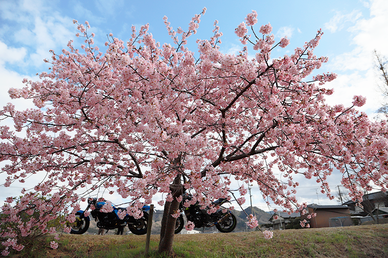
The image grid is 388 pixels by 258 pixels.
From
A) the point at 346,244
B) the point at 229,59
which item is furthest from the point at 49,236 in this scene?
the point at 346,244

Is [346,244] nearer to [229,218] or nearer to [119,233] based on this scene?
[229,218]

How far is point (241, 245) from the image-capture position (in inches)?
290

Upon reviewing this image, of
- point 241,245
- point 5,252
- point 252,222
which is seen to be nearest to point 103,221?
point 5,252

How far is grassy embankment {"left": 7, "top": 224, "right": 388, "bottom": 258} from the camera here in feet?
22.0

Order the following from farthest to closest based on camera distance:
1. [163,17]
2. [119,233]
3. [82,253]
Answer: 1. [119,233]
2. [163,17]
3. [82,253]

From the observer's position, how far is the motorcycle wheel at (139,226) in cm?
811

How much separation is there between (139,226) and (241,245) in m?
4.00

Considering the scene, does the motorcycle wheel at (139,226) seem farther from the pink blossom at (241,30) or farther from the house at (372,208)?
the house at (372,208)

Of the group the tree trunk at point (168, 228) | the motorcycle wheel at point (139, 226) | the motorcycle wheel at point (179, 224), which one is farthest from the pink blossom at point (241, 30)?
the motorcycle wheel at point (139, 226)

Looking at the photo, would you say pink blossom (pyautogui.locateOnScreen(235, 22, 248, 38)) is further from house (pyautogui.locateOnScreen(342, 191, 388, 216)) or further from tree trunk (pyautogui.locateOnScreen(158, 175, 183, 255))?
house (pyautogui.locateOnScreen(342, 191, 388, 216))

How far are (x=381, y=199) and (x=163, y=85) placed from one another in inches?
1283

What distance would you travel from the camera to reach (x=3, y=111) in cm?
434

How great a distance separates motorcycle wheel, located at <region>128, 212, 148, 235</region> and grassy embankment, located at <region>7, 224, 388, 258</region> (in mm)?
216

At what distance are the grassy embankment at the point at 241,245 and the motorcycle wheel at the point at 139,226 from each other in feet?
0.71
